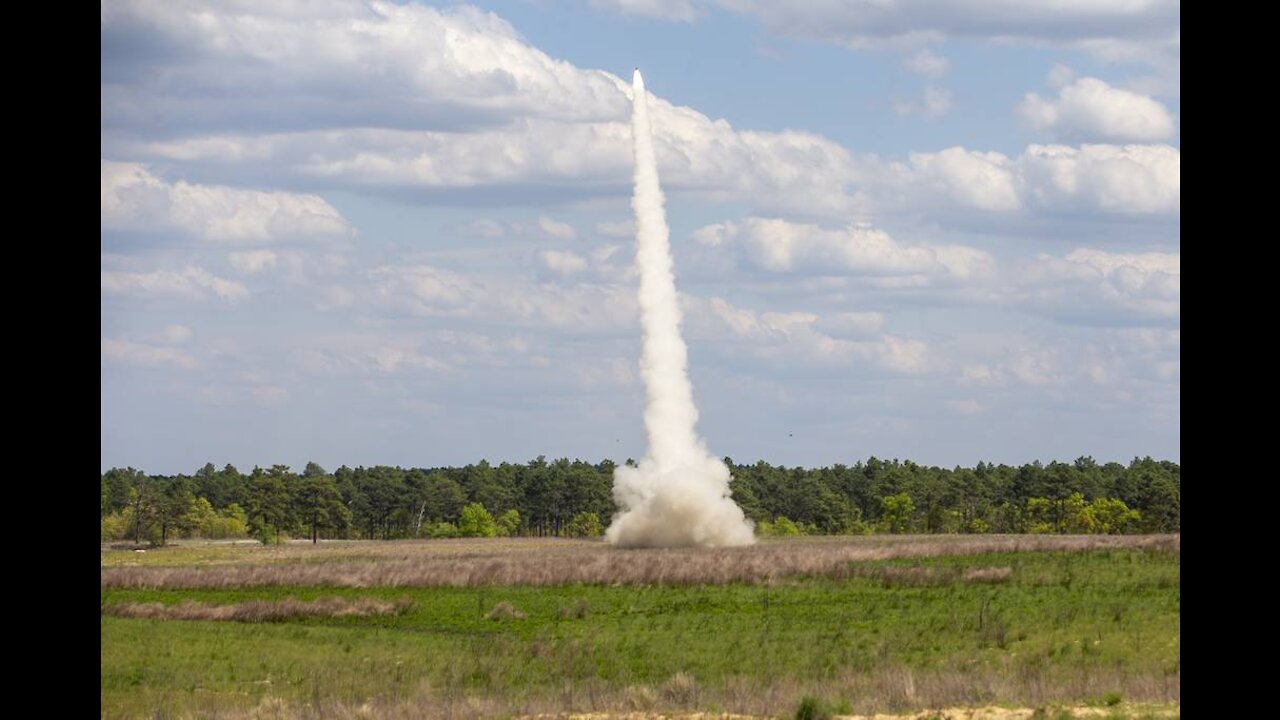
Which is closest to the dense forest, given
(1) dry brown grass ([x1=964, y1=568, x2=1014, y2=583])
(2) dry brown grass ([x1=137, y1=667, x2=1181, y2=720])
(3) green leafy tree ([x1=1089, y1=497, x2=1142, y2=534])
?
(3) green leafy tree ([x1=1089, y1=497, x2=1142, y2=534])

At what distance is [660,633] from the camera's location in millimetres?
42906

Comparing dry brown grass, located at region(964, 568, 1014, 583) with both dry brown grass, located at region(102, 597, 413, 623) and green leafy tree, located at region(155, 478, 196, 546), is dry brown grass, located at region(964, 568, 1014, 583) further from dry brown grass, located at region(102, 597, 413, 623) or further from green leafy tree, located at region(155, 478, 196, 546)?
green leafy tree, located at region(155, 478, 196, 546)

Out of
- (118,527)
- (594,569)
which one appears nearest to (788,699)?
(594,569)

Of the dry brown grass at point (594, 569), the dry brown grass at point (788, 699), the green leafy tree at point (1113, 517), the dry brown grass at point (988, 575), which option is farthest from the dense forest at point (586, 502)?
the dry brown grass at point (788, 699)

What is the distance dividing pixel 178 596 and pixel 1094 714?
40219 millimetres

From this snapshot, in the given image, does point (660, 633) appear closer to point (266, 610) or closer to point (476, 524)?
point (266, 610)

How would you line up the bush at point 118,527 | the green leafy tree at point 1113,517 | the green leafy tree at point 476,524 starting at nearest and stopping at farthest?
the green leafy tree at point 1113,517
the bush at point 118,527
the green leafy tree at point 476,524

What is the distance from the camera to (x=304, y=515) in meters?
130

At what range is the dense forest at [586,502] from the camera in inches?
5089

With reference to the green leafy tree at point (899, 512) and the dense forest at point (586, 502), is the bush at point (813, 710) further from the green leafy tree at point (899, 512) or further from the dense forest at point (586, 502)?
the green leafy tree at point (899, 512)

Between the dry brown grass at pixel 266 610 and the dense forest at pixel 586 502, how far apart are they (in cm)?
6755

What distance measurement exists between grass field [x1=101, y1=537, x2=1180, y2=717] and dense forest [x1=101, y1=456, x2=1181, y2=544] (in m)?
61.0

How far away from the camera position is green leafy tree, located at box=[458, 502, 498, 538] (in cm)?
13575
